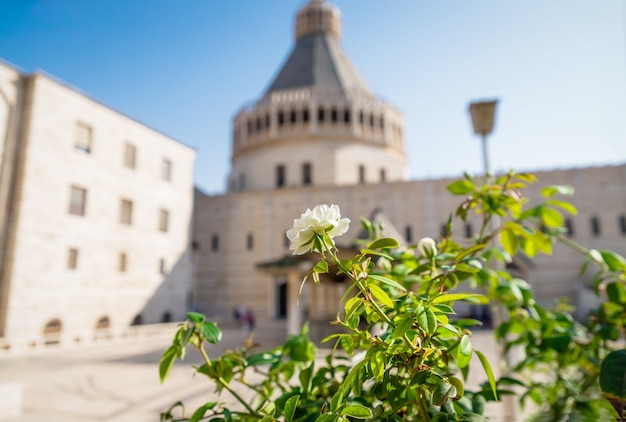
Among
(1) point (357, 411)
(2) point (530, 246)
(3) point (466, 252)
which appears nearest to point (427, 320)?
(1) point (357, 411)

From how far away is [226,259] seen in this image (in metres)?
28.5

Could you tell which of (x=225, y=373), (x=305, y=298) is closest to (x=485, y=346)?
(x=305, y=298)

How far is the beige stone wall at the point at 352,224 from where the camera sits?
2356 cm

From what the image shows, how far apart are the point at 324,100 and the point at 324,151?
14.3 feet

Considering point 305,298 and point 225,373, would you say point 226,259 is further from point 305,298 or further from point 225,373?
point 225,373

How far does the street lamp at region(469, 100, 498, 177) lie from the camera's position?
193 inches

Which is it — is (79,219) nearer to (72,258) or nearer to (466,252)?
(72,258)

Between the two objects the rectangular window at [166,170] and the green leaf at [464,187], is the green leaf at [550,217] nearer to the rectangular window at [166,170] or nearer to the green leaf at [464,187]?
the green leaf at [464,187]

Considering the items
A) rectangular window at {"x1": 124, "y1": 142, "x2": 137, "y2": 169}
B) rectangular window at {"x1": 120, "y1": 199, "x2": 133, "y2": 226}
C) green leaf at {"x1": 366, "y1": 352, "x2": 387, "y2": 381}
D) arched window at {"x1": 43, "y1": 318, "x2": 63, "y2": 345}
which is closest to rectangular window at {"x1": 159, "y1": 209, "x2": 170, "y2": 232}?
rectangular window at {"x1": 120, "y1": 199, "x2": 133, "y2": 226}

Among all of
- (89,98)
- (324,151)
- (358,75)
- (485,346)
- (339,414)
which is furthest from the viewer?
(358,75)

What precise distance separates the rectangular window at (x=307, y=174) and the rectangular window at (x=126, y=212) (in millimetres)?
13464

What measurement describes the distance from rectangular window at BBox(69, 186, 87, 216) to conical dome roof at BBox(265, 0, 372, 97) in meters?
20.2

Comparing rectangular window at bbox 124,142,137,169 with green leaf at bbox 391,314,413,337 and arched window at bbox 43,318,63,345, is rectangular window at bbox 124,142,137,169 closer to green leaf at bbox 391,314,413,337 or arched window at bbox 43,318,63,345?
arched window at bbox 43,318,63,345

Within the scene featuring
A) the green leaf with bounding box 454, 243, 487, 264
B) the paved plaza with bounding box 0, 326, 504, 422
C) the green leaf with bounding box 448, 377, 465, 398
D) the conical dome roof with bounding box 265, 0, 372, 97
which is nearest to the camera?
the green leaf with bounding box 448, 377, 465, 398
